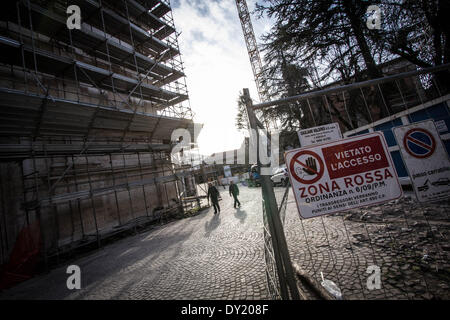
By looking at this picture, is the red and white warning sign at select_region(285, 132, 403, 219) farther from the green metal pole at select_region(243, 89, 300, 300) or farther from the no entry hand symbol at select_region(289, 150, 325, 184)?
the green metal pole at select_region(243, 89, 300, 300)

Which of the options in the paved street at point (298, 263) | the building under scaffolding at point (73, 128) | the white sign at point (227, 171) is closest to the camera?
the paved street at point (298, 263)

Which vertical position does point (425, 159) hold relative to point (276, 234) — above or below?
above

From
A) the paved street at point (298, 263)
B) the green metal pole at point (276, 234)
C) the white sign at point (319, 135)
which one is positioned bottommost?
the paved street at point (298, 263)

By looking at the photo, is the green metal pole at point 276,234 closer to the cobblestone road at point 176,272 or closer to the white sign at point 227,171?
the cobblestone road at point 176,272

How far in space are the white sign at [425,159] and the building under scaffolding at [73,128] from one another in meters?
9.94

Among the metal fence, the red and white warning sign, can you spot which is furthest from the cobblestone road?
the red and white warning sign

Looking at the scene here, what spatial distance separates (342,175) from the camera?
196 centimetres

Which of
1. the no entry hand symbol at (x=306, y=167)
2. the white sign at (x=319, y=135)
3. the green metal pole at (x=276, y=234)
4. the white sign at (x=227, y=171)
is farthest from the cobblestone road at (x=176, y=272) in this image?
the white sign at (x=227, y=171)

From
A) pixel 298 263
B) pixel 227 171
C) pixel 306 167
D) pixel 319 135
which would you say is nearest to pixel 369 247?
pixel 298 263

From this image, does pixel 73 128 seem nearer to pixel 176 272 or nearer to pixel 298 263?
pixel 176 272

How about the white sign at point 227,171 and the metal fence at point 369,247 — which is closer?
the metal fence at point 369,247

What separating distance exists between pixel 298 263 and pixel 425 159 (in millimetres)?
2372

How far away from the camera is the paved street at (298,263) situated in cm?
240
